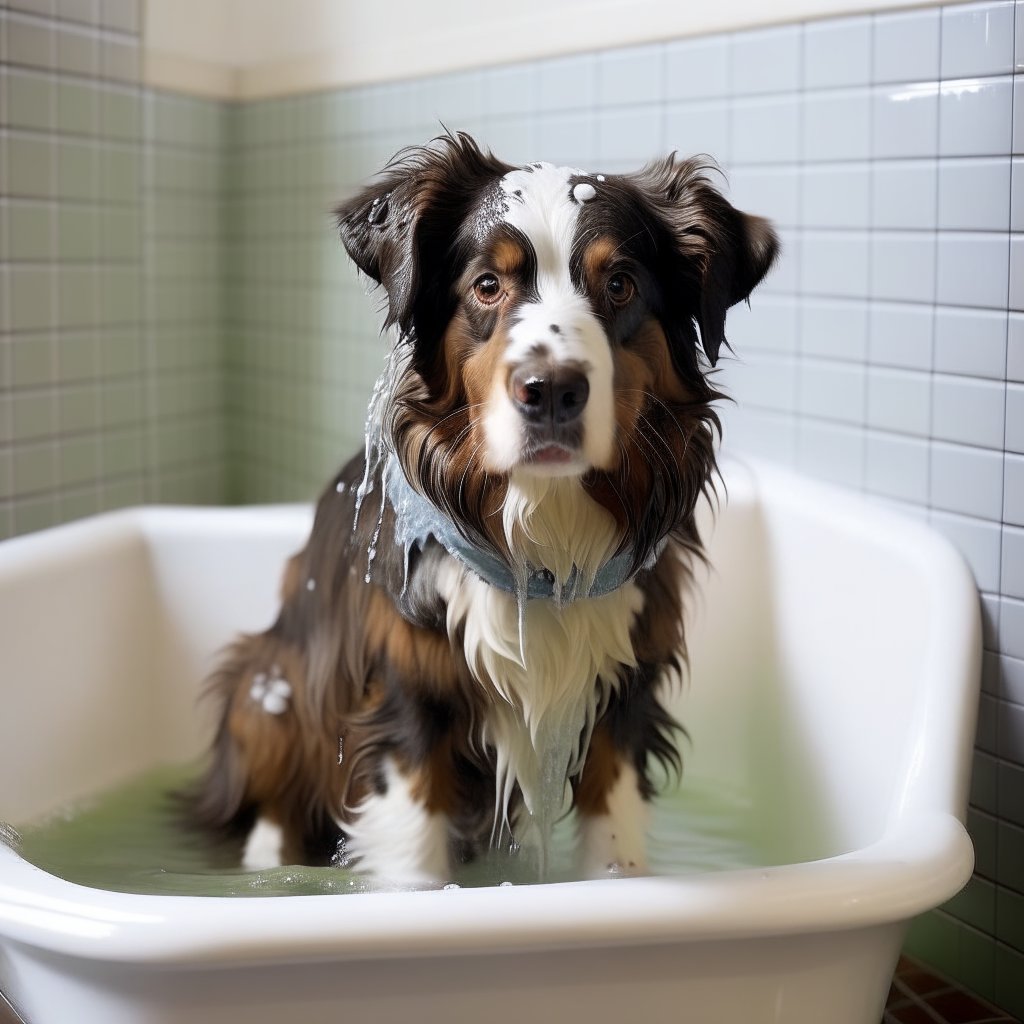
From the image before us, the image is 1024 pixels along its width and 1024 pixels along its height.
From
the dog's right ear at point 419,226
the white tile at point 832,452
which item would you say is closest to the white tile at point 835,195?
the white tile at point 832,452

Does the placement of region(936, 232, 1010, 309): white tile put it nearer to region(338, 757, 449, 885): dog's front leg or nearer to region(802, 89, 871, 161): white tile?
region(802, 89, 871, 161): white tile

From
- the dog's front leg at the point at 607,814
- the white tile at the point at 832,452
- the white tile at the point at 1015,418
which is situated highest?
the white tile at the point at 1015,418

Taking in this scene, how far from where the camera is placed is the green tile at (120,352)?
2.91 meters

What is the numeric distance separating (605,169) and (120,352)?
4.23 ft

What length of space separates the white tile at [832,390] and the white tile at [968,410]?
176 mm

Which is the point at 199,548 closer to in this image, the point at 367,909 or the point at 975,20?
the point at 367,909

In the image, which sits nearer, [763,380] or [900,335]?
[900,335]

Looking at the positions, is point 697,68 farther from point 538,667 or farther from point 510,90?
point 538,667

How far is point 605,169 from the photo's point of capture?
2.41m

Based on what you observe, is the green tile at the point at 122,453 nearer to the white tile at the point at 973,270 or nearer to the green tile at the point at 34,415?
the green tile at the point at 34,415

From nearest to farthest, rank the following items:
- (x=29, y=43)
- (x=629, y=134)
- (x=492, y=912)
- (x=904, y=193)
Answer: (x=492, y=912), (x=904, y=193), (x=629, y=134), (x=29, y=43)

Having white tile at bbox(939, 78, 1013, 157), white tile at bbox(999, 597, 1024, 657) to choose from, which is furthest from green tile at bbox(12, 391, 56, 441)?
white tile at bbox(999, 597, 1024, 657)

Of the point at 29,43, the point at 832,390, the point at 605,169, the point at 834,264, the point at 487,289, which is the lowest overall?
the point at 832,390

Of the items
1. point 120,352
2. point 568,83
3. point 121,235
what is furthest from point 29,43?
point 568,83
